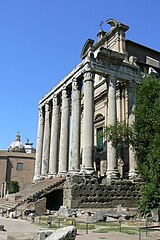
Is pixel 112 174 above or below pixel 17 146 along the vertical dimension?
below

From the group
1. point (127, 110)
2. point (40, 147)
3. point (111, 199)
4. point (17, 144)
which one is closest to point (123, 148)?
point (127, 110)

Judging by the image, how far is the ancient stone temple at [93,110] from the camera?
983 inches

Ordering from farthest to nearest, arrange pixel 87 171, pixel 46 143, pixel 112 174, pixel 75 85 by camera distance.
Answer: pixel 46 143 < pixel 75 85 < pixel 112 174 < pixel 87 171

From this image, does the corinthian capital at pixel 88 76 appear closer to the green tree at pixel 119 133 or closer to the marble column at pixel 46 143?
the green tree at pixel 119 133

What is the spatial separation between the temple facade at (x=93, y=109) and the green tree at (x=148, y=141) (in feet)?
14.8

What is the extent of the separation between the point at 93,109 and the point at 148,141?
6.70 metres

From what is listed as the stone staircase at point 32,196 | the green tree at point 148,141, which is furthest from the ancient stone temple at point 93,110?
the green tree at point 148,141

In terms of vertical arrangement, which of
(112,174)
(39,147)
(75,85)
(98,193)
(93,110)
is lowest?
(98,193)

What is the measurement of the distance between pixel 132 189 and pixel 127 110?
337 inches

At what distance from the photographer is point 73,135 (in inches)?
1028

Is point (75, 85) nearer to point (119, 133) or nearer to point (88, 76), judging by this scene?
point (88, 76)

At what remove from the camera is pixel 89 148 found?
2411 centimetres

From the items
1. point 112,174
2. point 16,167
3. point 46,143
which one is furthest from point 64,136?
point 16,167

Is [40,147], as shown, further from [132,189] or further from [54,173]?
[132,189]
